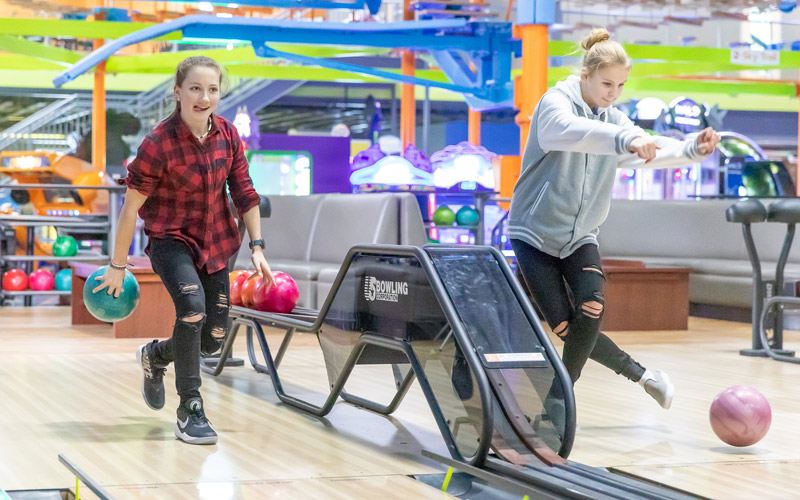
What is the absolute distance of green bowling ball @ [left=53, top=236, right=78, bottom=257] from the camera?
10750 mm

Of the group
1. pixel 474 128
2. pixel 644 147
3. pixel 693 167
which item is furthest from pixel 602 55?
pixel 474 128

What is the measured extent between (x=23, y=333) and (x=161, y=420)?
3711mm

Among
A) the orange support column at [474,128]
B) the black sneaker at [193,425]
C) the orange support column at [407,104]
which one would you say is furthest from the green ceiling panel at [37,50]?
the black sneaker at [193,425]

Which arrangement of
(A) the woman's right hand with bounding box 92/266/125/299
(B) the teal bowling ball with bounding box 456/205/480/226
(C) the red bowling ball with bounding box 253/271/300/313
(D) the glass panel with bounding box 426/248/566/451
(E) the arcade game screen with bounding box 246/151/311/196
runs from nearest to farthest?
(D) the glass panel with bounding box 426/248/566/451
(A) the woman's right hand with bounding box 92/266/125/299
(C) the red bowling ball with bounding box 253/271/300/313
(B) the teal bowling ball with bounding box 456/205/480/226
(E) the arcade game screen with bounding box 246/151/311/196

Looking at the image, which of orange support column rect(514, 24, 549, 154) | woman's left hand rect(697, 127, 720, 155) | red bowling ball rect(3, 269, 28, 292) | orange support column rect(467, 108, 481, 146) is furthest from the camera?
orange support column rect(467, 108, 481, 146)

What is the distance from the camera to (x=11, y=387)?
16.6ft

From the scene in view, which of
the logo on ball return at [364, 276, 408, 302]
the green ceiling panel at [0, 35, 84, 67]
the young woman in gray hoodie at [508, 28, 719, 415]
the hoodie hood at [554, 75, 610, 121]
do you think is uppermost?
the green ceiling panel at [0, 35, 84, 67]

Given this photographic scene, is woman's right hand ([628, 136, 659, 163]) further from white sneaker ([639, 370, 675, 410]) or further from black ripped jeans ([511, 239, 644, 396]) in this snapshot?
white sneaker ([639, 370, 675, 410])

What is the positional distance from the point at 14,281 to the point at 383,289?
7167mm

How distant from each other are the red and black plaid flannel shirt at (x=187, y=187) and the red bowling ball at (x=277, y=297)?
114cm

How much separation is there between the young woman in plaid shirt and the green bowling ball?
7.24 meters

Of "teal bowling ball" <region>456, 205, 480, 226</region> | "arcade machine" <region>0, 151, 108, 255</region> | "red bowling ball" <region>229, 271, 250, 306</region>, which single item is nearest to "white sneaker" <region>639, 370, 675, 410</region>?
"red bowling ball" <region>229, 271, 250, 306</region>

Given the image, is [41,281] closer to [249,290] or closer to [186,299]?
[249,290]

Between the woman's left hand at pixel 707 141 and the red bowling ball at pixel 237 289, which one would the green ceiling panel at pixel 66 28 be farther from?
the woman's left hand at pixel 707 141
